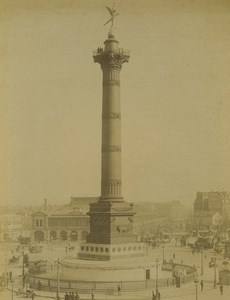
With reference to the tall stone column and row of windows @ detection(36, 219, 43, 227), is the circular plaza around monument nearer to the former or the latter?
the tall stone column

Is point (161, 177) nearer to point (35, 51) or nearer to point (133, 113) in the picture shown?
point (133, 113)

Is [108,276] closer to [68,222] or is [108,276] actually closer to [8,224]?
[8,224]

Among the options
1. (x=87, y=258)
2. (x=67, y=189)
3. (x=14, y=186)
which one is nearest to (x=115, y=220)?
(x=87, y=258)

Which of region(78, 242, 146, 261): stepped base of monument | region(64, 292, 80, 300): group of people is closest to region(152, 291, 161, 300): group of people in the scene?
region(64, 292, 80, 300): group of people

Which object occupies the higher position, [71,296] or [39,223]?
[39,223]

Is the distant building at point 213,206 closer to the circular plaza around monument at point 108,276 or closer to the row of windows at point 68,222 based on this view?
the circular plaza around monument at point 108,276

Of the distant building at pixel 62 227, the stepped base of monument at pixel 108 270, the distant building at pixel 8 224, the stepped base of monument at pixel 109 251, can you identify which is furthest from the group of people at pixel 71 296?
the distant building at pixel 62 227

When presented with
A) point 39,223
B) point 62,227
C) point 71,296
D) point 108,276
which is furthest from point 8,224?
point 62,227
